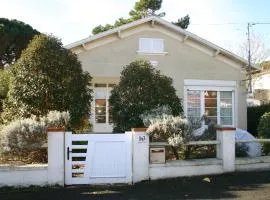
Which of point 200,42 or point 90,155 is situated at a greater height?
point 200,42

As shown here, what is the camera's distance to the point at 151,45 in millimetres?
19625

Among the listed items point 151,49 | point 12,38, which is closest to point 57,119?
point 151,49

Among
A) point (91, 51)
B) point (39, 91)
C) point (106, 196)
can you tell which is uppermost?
point (91, 51)

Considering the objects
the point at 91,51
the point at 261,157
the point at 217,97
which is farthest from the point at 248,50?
the point at 261,157

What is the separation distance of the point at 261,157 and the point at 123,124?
418 cm

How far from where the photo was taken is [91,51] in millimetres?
18953

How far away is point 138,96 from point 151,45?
670 cm

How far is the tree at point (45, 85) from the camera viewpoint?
12.5 meters

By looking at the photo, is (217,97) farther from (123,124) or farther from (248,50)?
(248,50)

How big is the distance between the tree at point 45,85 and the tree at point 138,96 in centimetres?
114

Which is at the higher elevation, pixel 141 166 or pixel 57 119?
pixel 57 119

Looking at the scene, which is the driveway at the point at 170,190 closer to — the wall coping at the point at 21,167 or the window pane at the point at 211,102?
the wall coping at the point at 21,167

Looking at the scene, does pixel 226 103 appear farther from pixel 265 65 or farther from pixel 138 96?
pixel 265 65

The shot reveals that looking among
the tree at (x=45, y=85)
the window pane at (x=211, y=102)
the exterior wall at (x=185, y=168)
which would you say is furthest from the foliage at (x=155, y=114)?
the window pane at (x=211, y=102)
